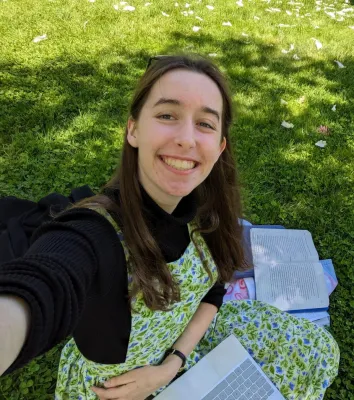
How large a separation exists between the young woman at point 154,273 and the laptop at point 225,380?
59 mm

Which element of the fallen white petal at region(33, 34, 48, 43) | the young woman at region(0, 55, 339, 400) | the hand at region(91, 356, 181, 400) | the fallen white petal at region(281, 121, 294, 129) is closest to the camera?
the young woman at region(0, 55, 339, 400)

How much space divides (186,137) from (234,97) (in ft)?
10.5

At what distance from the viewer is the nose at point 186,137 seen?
1491mm

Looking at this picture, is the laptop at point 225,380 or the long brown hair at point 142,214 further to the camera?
the laptop at point 225,380

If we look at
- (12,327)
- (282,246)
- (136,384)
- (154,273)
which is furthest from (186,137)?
(282,246)

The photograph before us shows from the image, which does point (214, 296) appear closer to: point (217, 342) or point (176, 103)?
point (217, 342)

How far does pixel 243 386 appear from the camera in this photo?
1.97 m

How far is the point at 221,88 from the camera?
1717 millimetres

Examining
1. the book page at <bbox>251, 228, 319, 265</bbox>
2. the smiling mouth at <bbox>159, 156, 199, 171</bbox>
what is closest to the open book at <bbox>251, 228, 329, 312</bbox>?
the book page at <bbox>251, 228, 319, 265</bbox>

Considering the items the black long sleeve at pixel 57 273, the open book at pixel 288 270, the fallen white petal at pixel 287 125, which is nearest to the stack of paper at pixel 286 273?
the open book at pixel 288 270

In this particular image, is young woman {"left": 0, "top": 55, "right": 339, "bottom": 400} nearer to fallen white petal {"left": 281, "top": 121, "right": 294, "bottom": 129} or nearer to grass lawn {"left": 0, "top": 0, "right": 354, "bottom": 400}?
grass lawn {"left": 0, "top": 0, "right": 354, "bottom": 400}

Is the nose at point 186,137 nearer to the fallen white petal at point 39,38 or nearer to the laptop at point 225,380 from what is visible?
the laptop at point 225,380

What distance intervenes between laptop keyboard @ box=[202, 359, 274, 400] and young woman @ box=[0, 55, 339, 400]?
0.08 metres

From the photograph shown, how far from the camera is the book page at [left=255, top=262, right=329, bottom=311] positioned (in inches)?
108
